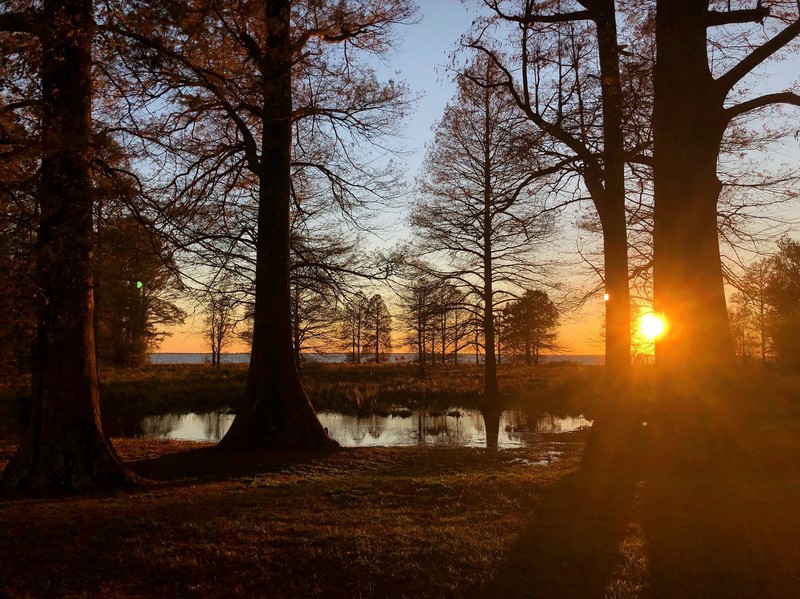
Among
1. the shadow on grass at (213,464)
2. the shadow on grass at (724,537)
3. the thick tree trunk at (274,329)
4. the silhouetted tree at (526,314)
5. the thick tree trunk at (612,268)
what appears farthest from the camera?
the silhouetted tree at (526,314)

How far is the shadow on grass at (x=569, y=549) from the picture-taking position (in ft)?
13.5

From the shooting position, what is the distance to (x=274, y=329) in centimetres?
1189

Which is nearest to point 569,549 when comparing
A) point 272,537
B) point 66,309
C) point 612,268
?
point 272,537

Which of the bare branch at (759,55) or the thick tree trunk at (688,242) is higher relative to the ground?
the bare branch at (759,55)

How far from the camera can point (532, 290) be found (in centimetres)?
2234

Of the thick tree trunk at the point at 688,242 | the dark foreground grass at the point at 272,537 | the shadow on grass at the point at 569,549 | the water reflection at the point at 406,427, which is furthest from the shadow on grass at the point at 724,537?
the water reflection at the point at 406,427

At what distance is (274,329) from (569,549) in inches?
321

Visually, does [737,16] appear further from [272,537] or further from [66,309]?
[66,309]

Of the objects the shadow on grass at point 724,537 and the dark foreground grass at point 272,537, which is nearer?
the shadow on grass at point 724,537

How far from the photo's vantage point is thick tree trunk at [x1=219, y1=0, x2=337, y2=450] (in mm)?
11508

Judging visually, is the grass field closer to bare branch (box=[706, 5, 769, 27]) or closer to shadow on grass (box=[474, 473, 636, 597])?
shadow on grass (box=[474, 473, 636, 597])

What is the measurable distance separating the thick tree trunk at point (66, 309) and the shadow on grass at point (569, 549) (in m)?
5.34

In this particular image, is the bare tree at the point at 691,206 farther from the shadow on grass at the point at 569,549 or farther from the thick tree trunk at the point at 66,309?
the thick tree trunk at the point at 66,309

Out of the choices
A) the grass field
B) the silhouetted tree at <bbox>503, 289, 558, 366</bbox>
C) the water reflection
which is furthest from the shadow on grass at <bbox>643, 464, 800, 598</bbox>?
the silhouetted tree at <bbox>503, 289, 558, 366</bbox>
